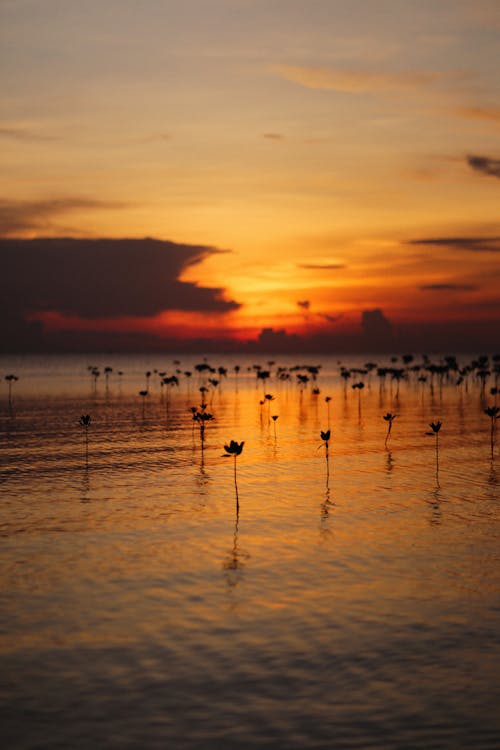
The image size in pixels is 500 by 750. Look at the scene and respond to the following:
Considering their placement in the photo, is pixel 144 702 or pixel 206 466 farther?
pixel 206 466

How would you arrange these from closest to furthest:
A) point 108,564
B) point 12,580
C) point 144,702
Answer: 1. point 144,702
2. point 12,580
3. point 108,564

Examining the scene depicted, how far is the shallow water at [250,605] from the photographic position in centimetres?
1080

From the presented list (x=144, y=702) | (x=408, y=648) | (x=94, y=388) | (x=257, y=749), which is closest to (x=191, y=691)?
(x=144, y=702)

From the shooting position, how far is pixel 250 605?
49.6 feet

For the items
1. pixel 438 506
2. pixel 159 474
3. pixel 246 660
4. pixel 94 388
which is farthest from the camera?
pixel 94 388

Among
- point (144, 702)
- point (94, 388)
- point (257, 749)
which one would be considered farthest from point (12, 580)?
point (94, 388)

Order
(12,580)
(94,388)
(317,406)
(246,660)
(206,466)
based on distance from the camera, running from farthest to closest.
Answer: (94,388) → (317,406) → (206,466) → (12,580) → (246,660)

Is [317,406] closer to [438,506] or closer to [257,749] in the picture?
[438,506]

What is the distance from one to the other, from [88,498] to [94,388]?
7011cm

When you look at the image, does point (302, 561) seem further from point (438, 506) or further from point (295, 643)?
point (438, 506)

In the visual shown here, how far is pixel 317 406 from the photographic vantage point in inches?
2672

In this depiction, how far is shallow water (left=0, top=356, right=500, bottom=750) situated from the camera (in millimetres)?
10805

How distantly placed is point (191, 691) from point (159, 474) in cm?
1855

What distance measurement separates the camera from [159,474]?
29906 mm
